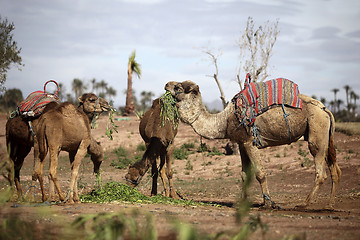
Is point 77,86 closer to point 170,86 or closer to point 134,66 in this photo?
point 134,66

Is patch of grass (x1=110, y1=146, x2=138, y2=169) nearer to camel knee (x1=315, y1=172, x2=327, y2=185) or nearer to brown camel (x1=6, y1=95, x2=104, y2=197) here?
brown camel (x1=6, y1=95, x2=104, y2=197)

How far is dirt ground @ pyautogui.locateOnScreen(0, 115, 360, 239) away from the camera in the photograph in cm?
532

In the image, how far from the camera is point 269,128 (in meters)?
8.44

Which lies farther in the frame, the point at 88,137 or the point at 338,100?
the point at 338,100

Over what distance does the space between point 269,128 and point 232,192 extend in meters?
4.87

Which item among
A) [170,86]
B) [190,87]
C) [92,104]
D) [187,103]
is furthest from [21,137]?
[190,87]

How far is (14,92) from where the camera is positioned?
64.8 m

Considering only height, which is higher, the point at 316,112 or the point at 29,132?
the point at 316,112

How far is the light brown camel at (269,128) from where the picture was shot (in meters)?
8.21

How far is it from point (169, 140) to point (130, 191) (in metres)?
2.08

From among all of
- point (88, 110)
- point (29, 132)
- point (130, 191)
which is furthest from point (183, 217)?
point (29, 132)

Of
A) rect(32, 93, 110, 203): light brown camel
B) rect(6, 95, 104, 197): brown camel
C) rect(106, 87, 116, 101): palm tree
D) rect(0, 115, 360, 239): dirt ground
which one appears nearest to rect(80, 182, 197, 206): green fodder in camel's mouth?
rect(0, 115, 360, 239): dirt ground


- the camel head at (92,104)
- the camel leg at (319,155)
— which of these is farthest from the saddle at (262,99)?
the camel head at (92,104)

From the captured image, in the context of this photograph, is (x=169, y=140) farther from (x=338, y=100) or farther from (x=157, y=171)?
(x=338, y=100)
